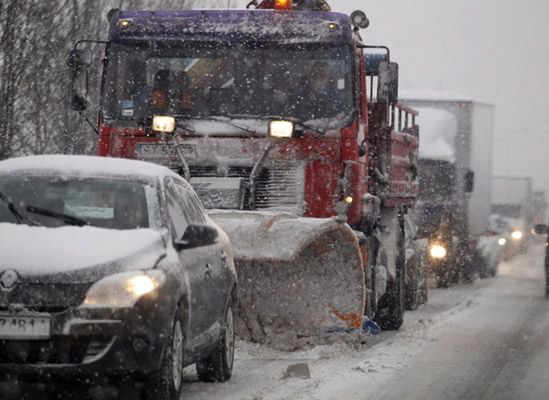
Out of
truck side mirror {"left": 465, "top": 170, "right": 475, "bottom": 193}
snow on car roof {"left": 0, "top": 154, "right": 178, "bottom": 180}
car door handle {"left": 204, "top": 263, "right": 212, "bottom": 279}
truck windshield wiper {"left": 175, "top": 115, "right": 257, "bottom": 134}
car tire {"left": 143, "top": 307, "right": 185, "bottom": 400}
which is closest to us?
car tire {"left": 143, "top": 307, "right": 185, "bottom": 400}

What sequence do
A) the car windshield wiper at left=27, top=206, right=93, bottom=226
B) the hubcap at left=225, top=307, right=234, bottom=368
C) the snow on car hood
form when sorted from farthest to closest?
the hubcap at left=225, top=307, right=234, bottom=368, the car windshield wiper at left=27, top=206, right=93, bottom=226, the snow on car hood

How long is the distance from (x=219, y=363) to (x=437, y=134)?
19.0 metres

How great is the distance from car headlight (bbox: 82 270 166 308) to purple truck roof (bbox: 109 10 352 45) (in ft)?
19.1

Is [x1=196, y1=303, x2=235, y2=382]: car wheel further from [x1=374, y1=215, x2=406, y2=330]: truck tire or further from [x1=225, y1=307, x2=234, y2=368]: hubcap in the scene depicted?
[x1=374, y1=215, x2=406, y2=330]: truck tire

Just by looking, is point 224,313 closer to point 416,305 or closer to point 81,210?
point 81,210

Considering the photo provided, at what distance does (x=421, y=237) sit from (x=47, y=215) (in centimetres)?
1399

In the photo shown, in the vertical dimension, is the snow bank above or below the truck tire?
above

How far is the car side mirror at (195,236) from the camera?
9102 mm

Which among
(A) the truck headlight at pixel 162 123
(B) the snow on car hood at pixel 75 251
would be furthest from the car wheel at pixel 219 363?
(A) the truck headlight at pixel 162 123

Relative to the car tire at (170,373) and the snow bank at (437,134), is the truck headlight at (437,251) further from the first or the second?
the car tire at (170,373)

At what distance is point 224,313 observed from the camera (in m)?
10.5

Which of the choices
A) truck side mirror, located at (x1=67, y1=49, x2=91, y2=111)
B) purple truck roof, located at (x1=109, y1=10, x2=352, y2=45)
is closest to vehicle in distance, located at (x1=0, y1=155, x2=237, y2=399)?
purple truck roof, located at (x1=109, y1=10, x2=352, y2=45)

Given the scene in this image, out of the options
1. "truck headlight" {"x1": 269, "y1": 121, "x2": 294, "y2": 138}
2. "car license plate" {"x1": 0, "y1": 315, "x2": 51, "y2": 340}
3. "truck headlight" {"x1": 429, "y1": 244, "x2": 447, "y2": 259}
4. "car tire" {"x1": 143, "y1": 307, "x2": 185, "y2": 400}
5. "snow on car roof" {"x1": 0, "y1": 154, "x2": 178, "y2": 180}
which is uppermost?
"truck headlight" {"x1": 269, "y1": 121, "x2": 294, "y2": 138}

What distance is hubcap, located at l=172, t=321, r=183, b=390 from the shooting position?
8730mm
